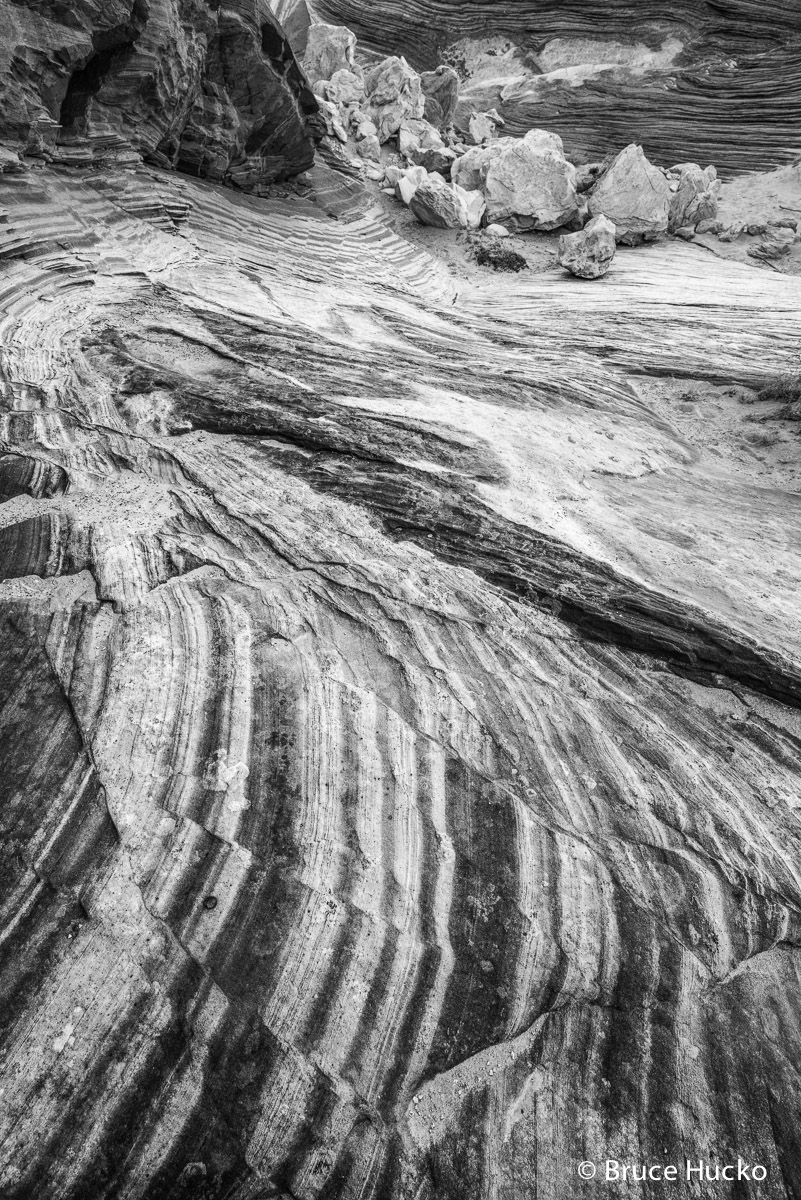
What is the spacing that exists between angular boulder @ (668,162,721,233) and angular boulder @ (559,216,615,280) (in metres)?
5.00

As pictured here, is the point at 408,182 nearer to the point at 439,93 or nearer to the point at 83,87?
the point at 439,93

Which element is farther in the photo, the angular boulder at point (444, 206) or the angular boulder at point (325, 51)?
the angular boulder at point (325, 51)

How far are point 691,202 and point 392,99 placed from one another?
1375 cm

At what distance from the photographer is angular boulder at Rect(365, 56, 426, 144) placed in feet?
86.5

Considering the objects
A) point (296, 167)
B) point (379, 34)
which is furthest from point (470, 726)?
point (379, 34)

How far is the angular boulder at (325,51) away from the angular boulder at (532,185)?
12540mm

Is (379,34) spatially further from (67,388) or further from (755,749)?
(755,749)

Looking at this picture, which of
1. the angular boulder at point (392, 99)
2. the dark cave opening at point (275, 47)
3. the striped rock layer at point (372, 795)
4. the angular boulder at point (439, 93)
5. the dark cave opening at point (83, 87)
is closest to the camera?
the striped rock layer at point (372, 795)

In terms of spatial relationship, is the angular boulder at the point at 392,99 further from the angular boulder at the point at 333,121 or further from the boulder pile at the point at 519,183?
the angular boulder at the point at 333,121

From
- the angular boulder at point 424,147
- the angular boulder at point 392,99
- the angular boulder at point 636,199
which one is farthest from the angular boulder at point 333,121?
the angular boulder at point 636,199

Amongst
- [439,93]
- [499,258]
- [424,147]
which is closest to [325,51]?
[439,93]

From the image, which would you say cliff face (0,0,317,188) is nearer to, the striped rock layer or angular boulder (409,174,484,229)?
angular boulder (409,174,484,229)

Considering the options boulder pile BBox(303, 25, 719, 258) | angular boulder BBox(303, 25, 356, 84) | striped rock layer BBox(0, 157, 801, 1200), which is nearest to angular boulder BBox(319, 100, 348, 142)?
boulder pile BBox(303, 25, 719, 258)

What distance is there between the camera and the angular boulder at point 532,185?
22188mm
